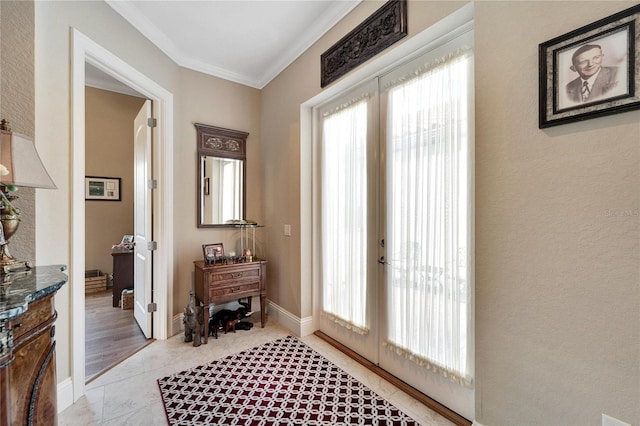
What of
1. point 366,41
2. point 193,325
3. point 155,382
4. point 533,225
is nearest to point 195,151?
point 193,325

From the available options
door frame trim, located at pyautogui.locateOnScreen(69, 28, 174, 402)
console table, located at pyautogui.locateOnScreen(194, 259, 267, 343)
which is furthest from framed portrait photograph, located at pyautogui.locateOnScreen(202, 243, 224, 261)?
door frame trim, located at pyautogui.locateOnScreen(69, 28, 174, 402)

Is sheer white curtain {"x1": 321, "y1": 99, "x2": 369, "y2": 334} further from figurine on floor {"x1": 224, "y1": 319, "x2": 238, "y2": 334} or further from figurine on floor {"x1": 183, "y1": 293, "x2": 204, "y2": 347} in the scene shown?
figurine on floor {"x1": 183, "y1": 293, "x2": 204, "y2": 347}

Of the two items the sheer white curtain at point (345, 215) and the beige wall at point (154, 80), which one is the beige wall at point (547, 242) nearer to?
the sheer white curtain at point (345, 215)

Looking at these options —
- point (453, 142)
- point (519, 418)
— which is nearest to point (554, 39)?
point (453, 142)

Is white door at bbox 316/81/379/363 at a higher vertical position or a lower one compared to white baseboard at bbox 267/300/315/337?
higher

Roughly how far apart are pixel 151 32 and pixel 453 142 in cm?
282

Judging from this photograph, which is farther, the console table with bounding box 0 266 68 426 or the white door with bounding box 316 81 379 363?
the white door with bounding box 316 81 379 363

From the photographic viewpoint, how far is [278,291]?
10.6 ft

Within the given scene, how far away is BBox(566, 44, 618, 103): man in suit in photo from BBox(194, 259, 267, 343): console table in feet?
9.14

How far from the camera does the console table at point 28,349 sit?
968 mm

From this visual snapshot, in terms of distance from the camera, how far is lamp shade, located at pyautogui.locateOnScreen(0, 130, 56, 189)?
1198 millimetres

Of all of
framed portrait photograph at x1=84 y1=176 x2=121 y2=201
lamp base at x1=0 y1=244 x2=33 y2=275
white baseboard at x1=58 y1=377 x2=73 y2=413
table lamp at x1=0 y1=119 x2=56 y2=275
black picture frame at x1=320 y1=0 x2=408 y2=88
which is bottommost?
white baseboard at x1=58 y1=377 x2=73 y2=413

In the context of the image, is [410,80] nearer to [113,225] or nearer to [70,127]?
[70,127]

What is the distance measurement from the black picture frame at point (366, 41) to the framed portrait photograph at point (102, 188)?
4.12 m
